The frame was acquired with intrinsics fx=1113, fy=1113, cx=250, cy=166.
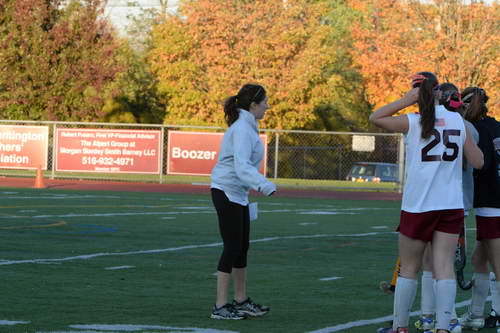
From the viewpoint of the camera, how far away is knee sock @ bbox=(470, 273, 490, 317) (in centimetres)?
852

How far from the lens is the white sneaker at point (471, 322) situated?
848 cm

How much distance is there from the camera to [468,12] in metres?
43.6

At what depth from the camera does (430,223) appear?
7.23 metres

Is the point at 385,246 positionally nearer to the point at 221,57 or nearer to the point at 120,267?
the point at 120,267

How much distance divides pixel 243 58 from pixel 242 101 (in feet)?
128

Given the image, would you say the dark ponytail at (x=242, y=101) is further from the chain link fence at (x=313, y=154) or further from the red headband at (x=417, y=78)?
the chain link fence at (x=313, y=154)

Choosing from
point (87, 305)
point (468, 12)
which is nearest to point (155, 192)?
point (468, 12)

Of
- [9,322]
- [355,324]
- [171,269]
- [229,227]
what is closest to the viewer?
[9,322]

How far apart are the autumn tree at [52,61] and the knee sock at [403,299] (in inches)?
1440

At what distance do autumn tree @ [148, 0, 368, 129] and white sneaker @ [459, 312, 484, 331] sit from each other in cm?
3872

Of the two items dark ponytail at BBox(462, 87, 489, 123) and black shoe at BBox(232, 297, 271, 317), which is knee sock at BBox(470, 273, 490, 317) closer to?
dark ponytail at BBox(462, 87, 489, 123)

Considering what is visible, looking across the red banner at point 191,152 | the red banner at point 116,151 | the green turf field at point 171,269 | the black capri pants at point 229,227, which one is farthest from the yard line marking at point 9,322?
the red banner at point 116,151

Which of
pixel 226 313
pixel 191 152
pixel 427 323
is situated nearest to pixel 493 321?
pixel 427 323

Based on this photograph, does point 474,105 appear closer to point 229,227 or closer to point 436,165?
point 436,165
